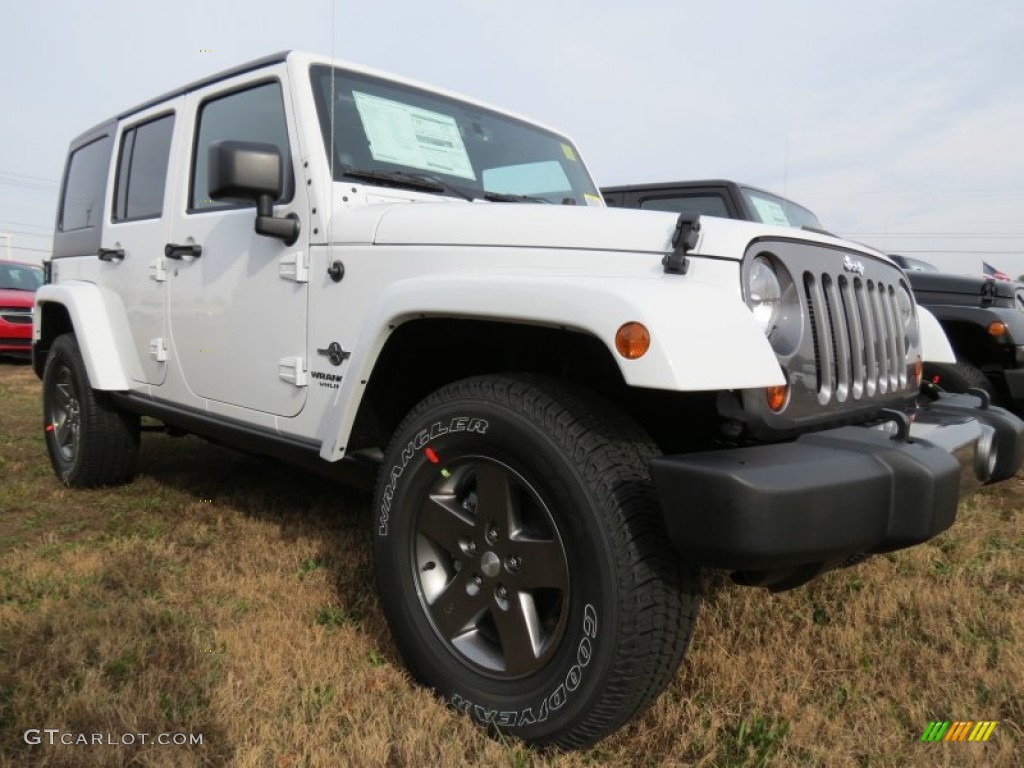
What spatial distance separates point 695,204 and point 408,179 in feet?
10.6

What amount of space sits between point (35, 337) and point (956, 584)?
15.7 feet

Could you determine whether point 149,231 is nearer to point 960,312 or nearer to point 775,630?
point 775,630

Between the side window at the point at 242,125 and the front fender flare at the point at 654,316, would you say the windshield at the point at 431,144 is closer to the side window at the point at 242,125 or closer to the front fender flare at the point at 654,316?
the side window at the point at 242,125

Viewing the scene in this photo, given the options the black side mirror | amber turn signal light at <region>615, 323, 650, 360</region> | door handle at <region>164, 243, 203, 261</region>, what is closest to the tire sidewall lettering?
amber turn signal light at <region>615, 323, 650, 360</region>

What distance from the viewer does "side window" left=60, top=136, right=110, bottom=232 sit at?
4.11 m

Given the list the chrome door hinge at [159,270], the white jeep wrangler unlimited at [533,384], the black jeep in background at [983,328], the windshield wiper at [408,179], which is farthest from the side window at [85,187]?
the black jeep in background at [983,328]

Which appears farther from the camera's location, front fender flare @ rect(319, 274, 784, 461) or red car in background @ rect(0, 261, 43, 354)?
red car in background @ rect(0, 261, 43, 354)

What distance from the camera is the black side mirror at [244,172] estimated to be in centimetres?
228

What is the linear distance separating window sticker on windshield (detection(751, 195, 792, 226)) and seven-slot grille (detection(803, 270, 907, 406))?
3.27 metres

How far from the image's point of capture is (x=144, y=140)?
3.74m

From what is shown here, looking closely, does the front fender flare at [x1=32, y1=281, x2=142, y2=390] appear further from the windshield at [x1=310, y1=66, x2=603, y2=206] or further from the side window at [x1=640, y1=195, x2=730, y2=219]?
the side window at [x1=640, y1=195, x2=730, y2=219]

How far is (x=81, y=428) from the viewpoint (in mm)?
3988

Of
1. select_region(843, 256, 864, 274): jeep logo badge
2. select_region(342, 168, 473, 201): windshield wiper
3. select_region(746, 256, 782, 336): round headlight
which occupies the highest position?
select_region(342, 168, 473, 201): windshield wiper

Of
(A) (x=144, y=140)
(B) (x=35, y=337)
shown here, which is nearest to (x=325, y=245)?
(A) (x=144, y=140)
